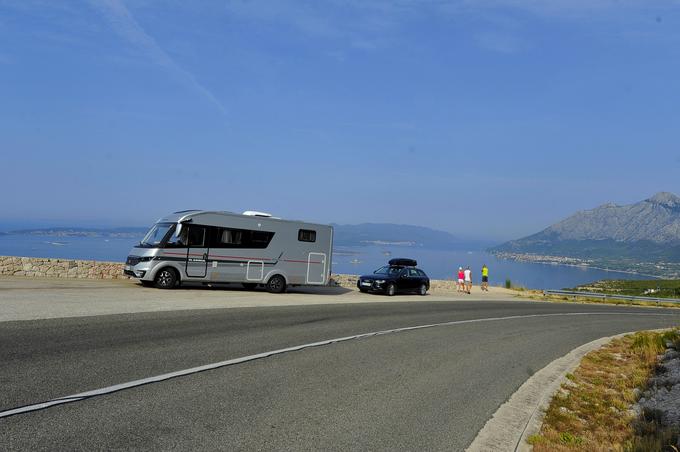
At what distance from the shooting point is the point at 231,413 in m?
5.59

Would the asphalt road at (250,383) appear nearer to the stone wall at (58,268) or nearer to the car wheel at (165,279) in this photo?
the car wheel at (165,279)

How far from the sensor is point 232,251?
68.3ft

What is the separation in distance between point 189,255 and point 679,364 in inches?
623

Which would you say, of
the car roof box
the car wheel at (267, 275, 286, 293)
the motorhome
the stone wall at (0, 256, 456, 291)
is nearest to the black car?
the car roof box

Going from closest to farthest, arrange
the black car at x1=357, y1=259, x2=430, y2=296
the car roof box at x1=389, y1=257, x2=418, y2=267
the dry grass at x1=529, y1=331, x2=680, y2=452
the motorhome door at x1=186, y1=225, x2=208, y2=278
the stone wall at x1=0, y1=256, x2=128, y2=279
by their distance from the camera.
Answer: the dry grass at x1=529, y1=331, x2=680, y2=452
the motorhome door at x1=186, y1=225, x2=208, y2=278
the stone wall at x1=0, y1=256, x2=128, y2=279
the black car at x1=357, y1=259, x2=430, y2=296
the car roof box at x1=389, y1=257, x2=418, y2=267

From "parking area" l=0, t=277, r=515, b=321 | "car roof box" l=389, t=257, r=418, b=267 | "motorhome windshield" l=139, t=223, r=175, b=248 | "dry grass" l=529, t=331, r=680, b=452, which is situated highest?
"motorhome windshield" l=139, t=223, r=175, b=248

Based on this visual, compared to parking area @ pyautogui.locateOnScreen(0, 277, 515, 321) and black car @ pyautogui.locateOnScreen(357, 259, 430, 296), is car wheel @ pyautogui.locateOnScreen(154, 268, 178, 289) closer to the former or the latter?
parking area @ pyautogui.locateOnScreen(0, 277, 515, 321)

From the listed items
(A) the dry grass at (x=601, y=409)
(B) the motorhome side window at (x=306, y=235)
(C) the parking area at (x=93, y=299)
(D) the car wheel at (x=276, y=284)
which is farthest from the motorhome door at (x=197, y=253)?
(A) the dry grass at (x=601, y=409)

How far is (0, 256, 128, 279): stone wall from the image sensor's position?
803 inches

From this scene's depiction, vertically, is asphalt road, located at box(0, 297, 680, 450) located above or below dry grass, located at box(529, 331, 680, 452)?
above

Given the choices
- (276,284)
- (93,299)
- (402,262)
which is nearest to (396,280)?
(402,262)

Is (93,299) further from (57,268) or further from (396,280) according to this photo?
(396,280)

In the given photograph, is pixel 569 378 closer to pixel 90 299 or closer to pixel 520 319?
pixel 520 319

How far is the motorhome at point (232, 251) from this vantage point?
19578 millimetres
